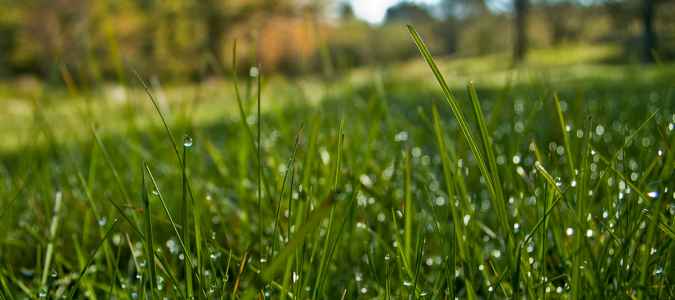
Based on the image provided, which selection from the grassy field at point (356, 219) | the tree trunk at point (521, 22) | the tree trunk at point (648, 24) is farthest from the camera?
the tree trunk at point (521, 22)

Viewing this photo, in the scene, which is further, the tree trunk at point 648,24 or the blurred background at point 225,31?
the blurred background at point 225,31

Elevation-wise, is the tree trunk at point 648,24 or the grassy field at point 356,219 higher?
the grassy field at point 356,219

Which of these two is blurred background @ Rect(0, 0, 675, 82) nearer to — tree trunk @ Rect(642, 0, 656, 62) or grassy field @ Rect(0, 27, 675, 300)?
tree trunk @ Rect(642, 0, 656, 62)

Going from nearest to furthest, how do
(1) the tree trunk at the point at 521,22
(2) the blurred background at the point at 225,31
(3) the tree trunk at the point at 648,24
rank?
(3) the tree trunk at the point at 648,24
(2) the blurred background at the point at 225,31
(1) the tree trunk at the point at 521,22

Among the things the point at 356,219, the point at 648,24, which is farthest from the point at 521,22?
the point at 356,219

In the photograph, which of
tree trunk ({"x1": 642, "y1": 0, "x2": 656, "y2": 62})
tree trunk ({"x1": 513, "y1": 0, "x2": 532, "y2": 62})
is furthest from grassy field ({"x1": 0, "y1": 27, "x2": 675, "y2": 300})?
tree trunk ({"x1": 513, "y1": 0, "x2": 532, "y2": 62})

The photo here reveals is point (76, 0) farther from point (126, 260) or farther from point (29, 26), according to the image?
point (126, 260)

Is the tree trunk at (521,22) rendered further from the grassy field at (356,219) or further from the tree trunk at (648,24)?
the grassy field at (356,219)

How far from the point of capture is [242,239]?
658 millimetres

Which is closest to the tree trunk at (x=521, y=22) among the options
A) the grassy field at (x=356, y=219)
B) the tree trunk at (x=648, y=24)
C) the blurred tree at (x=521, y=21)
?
the blurred tree at (x=521, y=21)

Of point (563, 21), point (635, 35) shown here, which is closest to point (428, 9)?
point (563, 21)

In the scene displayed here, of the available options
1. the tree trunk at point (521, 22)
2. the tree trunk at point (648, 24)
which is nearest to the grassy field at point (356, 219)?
the tree trunk at point (648, 24)

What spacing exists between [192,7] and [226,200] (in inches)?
768

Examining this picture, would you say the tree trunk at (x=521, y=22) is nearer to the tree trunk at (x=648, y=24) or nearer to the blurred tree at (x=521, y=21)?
the blurred tree at (x=521, y=21)
